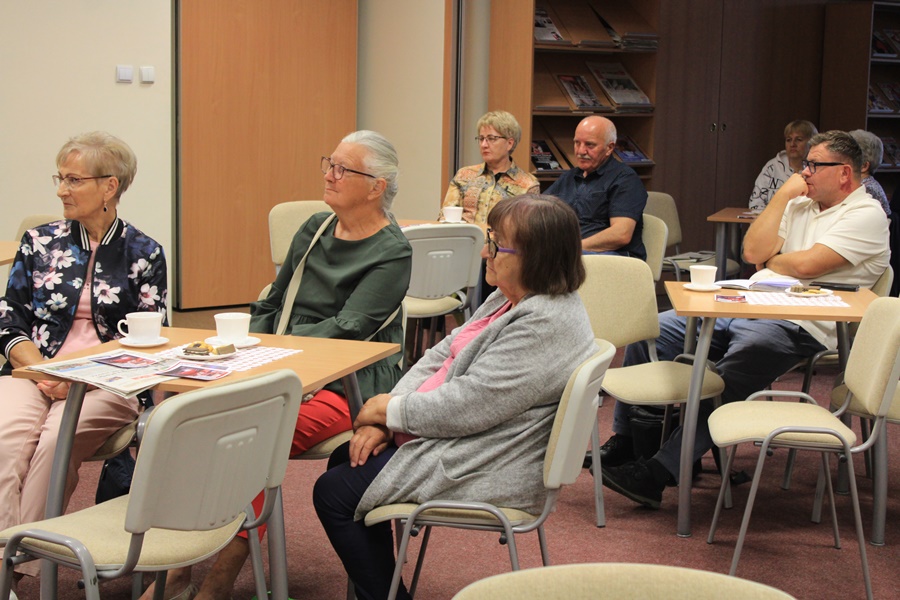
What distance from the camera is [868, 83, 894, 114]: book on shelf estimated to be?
8.15 metres

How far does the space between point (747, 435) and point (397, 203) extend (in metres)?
5.04

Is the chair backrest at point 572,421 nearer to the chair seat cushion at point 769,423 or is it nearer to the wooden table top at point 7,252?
the chair seat cushion at point 769,423

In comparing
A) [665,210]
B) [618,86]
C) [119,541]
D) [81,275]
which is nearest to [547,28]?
[618,86]

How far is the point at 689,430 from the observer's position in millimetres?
3291

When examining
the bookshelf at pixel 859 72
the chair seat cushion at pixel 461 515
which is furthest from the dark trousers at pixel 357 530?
the bookshelf at pixel 859 72

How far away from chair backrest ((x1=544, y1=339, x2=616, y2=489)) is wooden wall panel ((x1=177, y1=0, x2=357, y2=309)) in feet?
17.0

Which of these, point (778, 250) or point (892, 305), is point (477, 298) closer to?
point (778, 250)

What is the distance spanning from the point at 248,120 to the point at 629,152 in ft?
8.73

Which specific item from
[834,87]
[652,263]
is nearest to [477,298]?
[652,263]

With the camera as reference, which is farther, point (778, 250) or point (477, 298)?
point (477, 298)

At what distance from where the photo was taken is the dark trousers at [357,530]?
225 centimetres

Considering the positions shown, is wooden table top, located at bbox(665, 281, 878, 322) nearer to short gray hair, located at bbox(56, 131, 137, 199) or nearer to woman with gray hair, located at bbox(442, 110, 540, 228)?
short gray hair, located at bbox(56, 131, 137, 199)

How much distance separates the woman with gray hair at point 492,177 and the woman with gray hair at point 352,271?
242 centimetres

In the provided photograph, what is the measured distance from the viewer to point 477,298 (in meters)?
5.17
